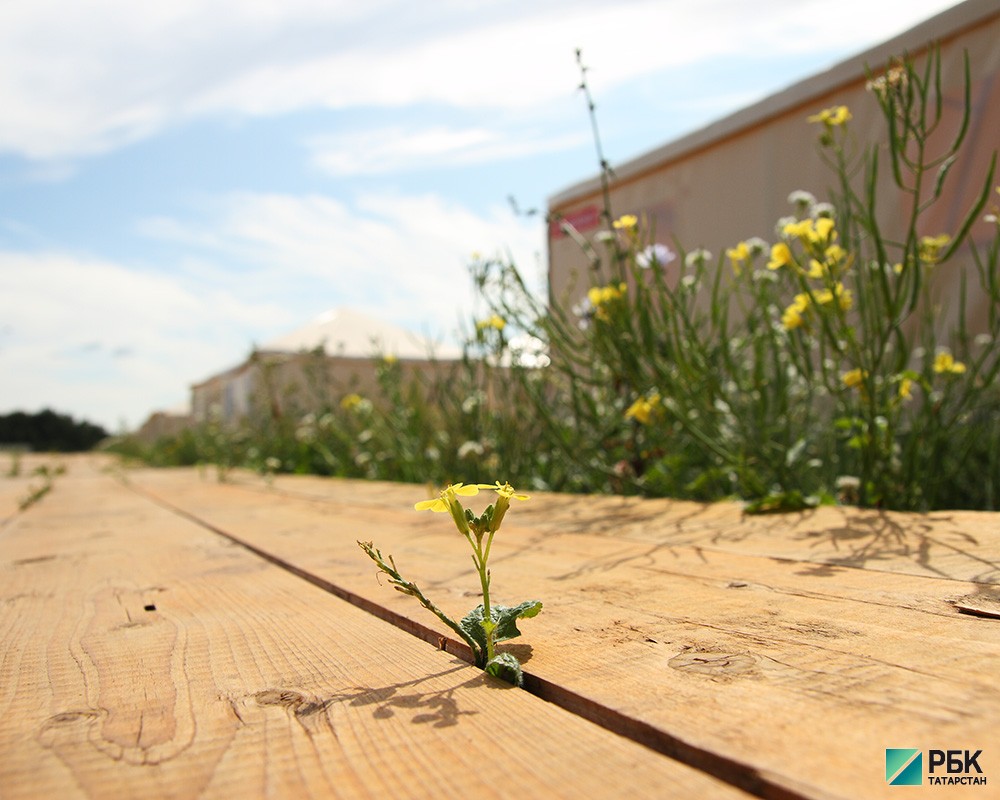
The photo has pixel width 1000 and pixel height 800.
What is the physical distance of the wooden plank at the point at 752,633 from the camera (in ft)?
1.75

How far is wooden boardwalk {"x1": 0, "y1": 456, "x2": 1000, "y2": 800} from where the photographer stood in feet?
1.69

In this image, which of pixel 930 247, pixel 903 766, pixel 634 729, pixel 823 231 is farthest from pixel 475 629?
pixel 930 247

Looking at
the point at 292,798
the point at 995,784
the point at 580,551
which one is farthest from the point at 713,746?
the point at 580,551

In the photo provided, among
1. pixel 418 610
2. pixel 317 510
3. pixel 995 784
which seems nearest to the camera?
pixel 995 784

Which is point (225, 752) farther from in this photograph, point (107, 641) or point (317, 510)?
point (317, 510)

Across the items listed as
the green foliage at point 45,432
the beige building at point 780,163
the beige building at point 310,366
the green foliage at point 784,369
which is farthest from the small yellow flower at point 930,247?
the green foliage at point 45,432

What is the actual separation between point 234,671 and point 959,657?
613 mm

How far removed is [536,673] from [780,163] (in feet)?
10.7

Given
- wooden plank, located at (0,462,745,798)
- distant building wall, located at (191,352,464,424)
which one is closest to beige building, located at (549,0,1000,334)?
distant building wall, located at (191,352,464,424)

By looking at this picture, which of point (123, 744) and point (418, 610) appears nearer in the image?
point (123, 744)

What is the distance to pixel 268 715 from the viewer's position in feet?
2.08

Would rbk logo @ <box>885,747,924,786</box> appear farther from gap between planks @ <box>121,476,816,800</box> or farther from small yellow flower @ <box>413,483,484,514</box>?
small yellow flower @ <box>413,483,484,514</box>

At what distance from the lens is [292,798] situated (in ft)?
1.62

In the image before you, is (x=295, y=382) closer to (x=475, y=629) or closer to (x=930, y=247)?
(x=930, y=247)
